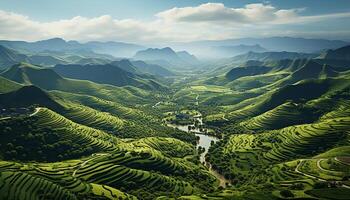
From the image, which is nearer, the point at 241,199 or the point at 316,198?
the point at 316,198

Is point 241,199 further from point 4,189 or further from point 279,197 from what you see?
point 4,189

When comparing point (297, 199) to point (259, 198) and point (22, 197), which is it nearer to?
point (259, 198)

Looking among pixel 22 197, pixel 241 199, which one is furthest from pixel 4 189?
pixel 241 199

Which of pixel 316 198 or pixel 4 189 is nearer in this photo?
pixel 316 198

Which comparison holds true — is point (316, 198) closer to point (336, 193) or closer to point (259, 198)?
point (336, 193)

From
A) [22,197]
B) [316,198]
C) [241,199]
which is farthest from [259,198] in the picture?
[22,197]

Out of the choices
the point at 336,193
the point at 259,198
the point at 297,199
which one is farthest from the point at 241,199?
the point at 336,193
